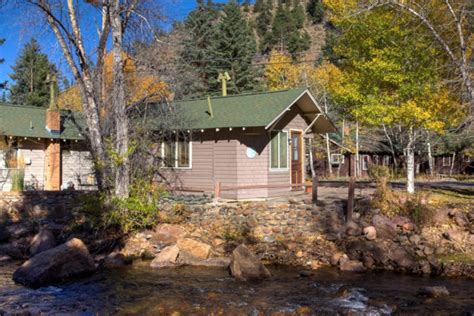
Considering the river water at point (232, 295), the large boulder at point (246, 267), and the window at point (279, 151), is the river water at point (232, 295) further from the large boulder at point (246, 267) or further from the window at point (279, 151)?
the window at point (279, 151)

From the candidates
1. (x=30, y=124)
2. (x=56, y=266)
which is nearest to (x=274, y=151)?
(x=56, y=266)

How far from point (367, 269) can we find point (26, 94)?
3540 cm

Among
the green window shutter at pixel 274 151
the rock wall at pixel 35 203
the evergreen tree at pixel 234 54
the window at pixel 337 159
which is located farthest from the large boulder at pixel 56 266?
the evergreen tree at pixel 234 54

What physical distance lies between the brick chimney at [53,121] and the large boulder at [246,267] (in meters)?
12.4

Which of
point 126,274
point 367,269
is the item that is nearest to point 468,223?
point 367,269

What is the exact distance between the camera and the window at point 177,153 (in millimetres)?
18734

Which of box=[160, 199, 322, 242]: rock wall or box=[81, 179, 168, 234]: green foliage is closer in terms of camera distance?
box=[81, 179, 168, 234]: green foliage

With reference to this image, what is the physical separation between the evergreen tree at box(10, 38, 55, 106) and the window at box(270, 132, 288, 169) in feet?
89.2

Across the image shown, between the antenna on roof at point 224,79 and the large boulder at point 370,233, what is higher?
the antenna on roof at point 224,79

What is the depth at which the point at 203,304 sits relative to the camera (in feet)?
30.6

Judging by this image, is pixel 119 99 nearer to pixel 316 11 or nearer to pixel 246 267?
pixel 246 267

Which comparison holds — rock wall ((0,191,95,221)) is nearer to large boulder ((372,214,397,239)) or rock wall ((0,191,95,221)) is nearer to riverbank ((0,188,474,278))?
riverbank ((0,188,474,278))

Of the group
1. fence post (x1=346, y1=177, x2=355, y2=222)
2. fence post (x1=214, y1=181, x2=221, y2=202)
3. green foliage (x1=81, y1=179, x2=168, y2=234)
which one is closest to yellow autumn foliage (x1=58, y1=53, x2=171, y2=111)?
green foliage (x1=81, y1=179, x2=168, y2=234)

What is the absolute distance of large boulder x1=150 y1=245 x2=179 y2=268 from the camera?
12671 mm
